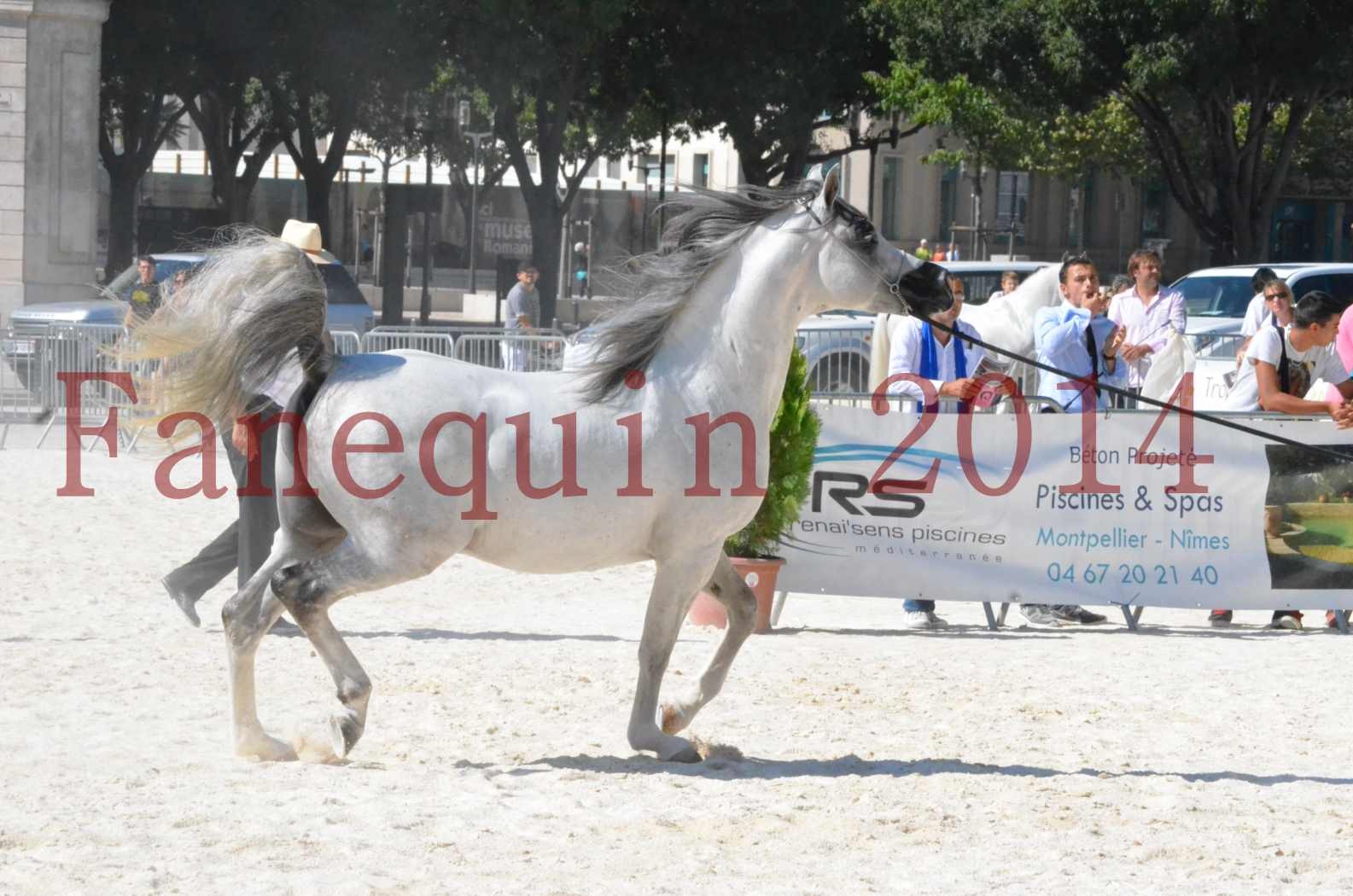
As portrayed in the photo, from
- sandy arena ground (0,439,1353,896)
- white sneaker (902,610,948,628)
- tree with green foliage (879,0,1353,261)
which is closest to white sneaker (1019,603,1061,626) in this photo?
sandy arena ground (0,439,1353,896)

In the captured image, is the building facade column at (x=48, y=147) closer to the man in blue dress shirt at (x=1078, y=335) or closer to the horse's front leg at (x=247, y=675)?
the man in blue dress shirt at (x=1078, y=335)

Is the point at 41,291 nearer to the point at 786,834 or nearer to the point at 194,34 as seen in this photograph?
the point at 194,34

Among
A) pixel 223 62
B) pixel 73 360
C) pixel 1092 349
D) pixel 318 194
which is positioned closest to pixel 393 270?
pixel 318 194

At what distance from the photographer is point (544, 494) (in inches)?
247

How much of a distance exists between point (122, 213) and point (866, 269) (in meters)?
35.4

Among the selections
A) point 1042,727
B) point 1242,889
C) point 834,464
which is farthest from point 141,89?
point 1242,889

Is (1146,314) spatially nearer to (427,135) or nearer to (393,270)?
(393,270)

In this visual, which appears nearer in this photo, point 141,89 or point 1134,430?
point 1134,430

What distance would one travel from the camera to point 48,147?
82.3ft

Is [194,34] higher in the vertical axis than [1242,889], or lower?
higher

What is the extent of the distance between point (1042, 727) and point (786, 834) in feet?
7.52

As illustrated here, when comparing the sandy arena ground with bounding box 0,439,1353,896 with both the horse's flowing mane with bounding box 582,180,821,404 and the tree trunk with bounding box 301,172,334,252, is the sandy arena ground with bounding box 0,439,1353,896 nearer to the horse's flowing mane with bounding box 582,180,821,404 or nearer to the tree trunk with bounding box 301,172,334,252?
the horse's flowing mane with bounding box 582,180,821,404

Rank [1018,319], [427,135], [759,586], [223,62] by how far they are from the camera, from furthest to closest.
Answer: [427,135]
[223,62]
[1018,319]
[759,586]

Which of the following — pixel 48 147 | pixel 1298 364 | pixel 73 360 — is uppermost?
pixel 48 147
